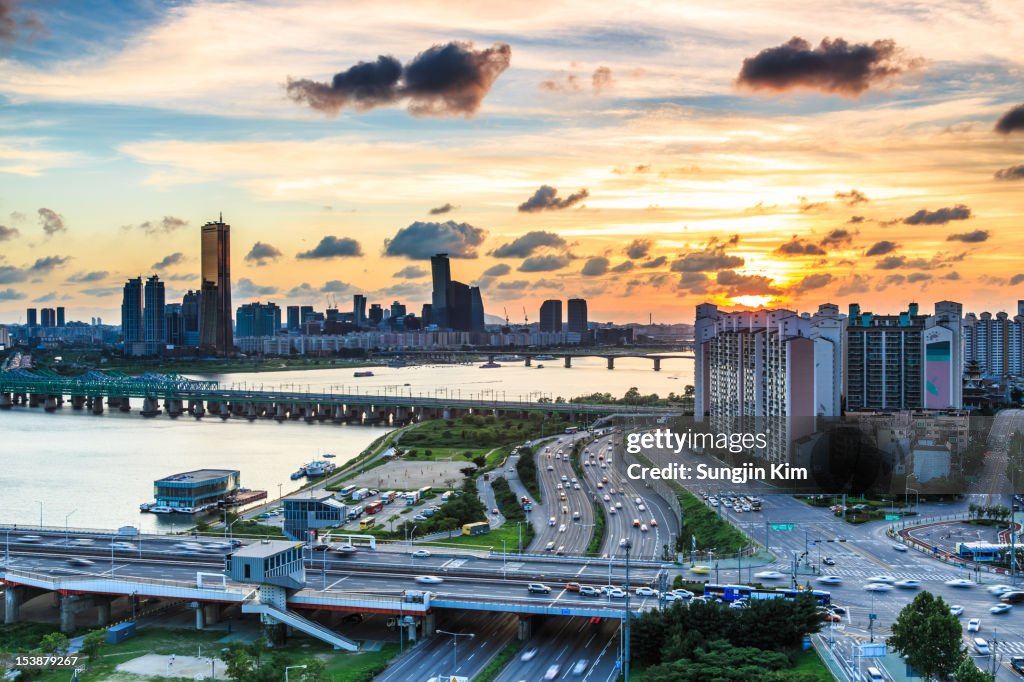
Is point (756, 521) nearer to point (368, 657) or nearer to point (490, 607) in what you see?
point (490, 607)

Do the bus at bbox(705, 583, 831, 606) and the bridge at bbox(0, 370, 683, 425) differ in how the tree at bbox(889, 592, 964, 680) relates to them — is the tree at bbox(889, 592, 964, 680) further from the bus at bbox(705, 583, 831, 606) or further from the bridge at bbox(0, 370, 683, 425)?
the bridge at bbox(0, 370, 683, 425)

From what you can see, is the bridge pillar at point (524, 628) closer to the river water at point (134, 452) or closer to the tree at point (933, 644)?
the tree at point (933, 644)

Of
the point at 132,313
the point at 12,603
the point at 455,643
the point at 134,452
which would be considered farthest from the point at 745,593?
the point at 132,313

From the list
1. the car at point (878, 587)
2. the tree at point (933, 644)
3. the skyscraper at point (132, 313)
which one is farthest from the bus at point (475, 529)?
the skyscraper at point (132, 313)

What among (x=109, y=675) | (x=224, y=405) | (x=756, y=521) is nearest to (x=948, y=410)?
(x=756, y=521)

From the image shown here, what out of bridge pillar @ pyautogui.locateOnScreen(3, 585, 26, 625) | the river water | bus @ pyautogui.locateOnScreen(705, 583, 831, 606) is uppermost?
bus @ pyautogui.locateOnScreen(705, 583, 831, 606)

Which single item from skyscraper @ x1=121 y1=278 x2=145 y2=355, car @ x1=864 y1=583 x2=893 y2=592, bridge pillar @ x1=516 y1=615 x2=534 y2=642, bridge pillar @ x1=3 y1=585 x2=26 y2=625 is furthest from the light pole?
skyscraper @ x1=121 y1=278 x2=145 y2=355

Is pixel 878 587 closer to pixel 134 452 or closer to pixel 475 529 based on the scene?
pixel 475 529
